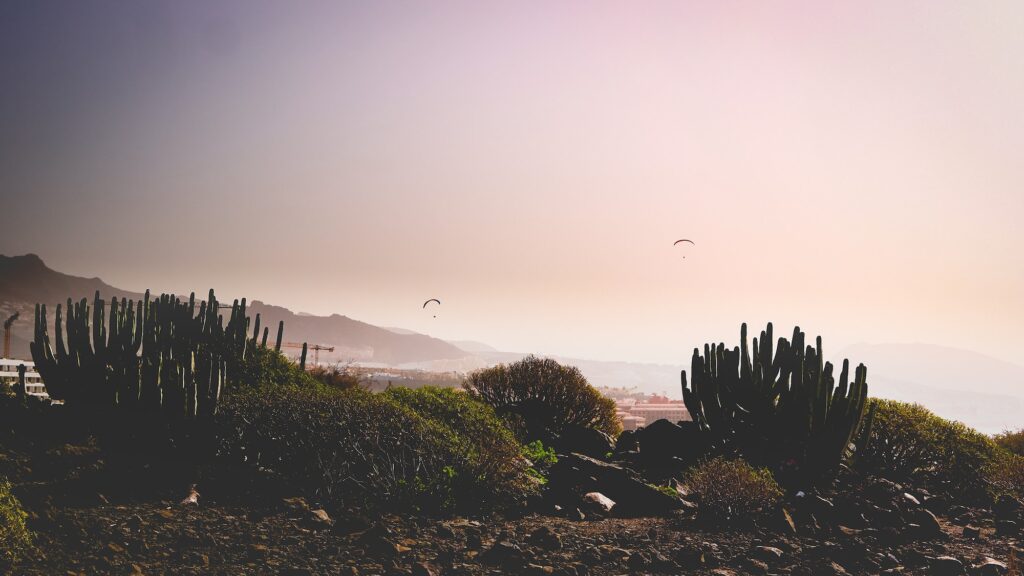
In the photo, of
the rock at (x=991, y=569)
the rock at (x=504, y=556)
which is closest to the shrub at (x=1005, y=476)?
the rock at (x=991, y=569)

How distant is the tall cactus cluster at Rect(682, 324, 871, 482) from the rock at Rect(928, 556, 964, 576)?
339 cm

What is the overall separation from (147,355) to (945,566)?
32.4 ft

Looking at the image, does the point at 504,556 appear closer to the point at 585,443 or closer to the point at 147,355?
the point at 585,443

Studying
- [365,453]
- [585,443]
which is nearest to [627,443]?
[585,443]

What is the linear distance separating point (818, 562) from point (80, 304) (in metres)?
11.6

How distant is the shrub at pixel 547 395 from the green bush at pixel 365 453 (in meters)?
5.79

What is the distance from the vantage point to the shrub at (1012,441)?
49.8 feet

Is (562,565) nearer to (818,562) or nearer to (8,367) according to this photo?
(818,562)

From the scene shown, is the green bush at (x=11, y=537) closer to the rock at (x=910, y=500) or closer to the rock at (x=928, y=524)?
the rock at (x=928, y=524)

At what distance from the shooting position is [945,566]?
658cm

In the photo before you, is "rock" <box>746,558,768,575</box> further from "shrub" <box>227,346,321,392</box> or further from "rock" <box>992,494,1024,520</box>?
"shrub" <box>227,346,321,392</box>

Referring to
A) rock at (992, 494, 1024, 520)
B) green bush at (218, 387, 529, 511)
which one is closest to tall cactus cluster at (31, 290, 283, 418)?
green bush at (218, 387, 529, 511)

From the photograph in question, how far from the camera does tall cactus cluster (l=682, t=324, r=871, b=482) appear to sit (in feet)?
33.9

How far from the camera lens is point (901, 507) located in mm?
8727
